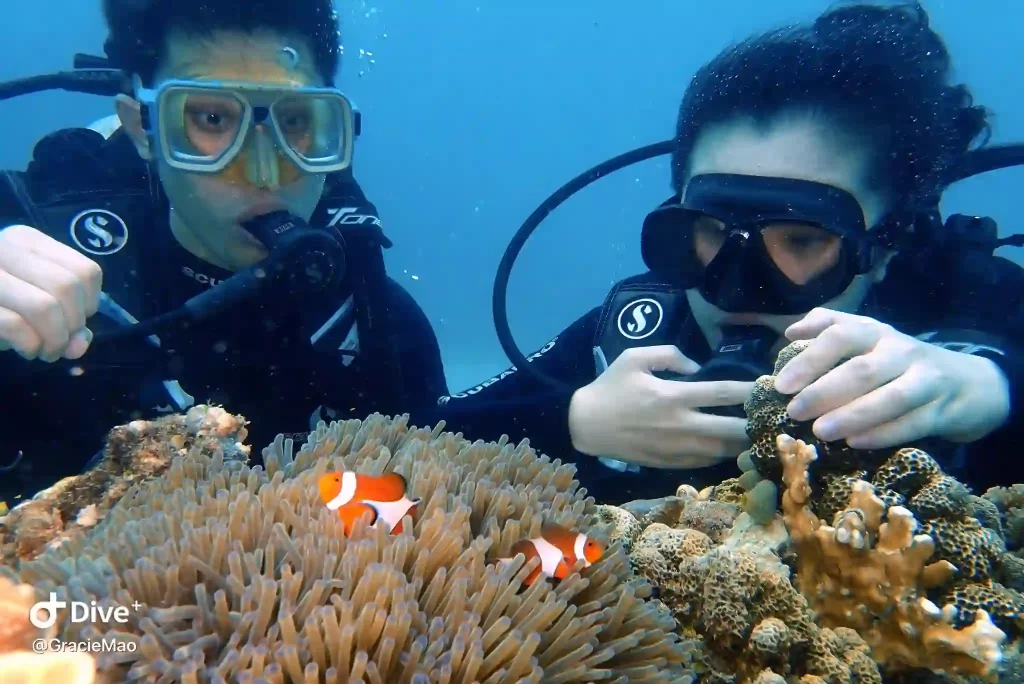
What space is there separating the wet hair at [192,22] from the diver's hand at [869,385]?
10.0ft

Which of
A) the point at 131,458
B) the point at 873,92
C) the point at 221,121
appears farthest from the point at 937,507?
the point at 221,121

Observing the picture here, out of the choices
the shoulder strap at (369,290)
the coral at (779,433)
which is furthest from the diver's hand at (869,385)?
the shoulder strap at (369,290)

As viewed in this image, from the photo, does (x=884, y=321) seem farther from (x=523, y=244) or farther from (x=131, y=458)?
(x=131, y=458)

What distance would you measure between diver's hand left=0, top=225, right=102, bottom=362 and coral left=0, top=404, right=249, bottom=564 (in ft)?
1.37

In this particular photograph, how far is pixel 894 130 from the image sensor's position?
3.04 metres

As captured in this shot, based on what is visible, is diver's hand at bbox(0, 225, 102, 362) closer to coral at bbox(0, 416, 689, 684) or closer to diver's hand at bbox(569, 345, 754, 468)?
coral at bbox(0, 416, 689, 684)

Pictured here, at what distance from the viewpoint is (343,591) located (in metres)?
1.22

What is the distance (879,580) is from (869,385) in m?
0.49

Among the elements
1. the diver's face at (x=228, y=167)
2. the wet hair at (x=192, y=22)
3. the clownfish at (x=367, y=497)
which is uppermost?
the wet hair at (x=192, y=22)

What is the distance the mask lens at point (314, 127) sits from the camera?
372 cm

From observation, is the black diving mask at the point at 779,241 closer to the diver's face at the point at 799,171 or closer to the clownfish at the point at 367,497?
the diver's face at the point at 799,171

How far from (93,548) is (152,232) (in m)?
2.86

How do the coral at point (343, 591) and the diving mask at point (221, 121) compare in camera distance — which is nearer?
the coral at point (343, 591)

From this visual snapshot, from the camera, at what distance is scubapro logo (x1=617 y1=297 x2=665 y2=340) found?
11.3ft
